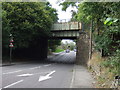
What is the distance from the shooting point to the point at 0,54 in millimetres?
19938

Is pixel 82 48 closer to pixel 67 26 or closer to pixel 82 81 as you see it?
pixel 67 26

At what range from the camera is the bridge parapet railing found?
21672 millimetres

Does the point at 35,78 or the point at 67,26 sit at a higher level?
the point at 67,26

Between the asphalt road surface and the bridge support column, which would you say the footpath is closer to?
the asphalt road surface

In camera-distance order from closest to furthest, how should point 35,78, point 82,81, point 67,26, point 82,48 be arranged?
point 82,81, point 35,78, point 82,48, point 67,26

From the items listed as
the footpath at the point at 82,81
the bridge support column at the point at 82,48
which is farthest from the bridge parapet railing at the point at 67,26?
the footpath at the point at 82,81

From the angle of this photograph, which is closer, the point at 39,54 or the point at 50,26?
the point at 50,26

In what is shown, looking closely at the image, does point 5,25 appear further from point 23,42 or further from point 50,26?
point 50,26

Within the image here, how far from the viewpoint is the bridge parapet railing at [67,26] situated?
21672 millimetres

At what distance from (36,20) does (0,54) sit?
7262 millimetres

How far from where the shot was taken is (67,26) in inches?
891

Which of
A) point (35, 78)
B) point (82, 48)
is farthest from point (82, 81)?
point (82, 48)

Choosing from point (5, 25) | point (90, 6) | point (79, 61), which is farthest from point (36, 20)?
point (90, 6)

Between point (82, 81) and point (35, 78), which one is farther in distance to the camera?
point (35, 78)
